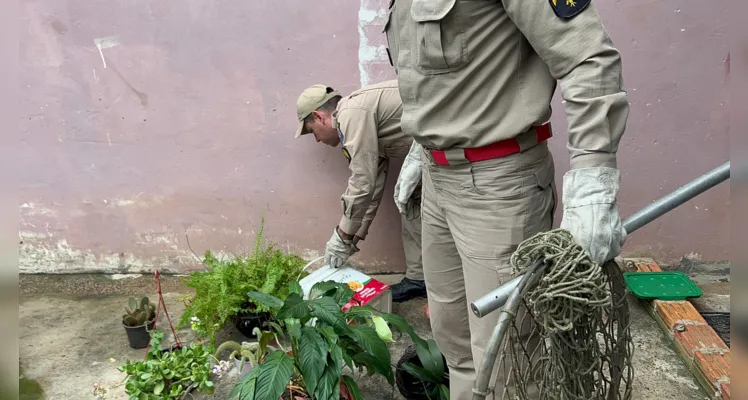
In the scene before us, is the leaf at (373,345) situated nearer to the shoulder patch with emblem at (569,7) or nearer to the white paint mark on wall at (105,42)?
the shoulder patch with emblem at (569,7)

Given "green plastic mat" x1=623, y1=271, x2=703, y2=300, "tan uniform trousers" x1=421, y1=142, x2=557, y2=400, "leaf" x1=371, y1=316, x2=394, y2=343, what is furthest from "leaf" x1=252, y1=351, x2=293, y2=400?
"green plastic mat" x1=623, y1=271, x2=703, y2=300

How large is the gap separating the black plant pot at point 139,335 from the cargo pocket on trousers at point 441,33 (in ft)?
7.37

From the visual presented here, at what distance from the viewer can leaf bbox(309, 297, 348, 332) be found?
7.00 ft

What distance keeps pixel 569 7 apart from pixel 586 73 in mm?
179

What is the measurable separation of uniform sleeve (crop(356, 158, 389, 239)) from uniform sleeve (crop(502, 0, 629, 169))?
1.78 m

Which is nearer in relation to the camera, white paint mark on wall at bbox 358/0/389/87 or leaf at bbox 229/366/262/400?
leaf at bbox 229/366/262/400

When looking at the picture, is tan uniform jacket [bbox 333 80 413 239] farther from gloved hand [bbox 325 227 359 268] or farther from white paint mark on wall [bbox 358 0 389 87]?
white paint mark on wall [bbox 358 0 389 87]

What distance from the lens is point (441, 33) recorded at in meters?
1.64

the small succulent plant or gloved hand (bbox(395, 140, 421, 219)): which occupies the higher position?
gloved hand (bbox(395, 140, 421, 219))

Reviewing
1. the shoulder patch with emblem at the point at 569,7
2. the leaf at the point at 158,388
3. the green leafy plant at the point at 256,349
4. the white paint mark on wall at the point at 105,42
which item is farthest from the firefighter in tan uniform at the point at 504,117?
the white paint mark on wall at the point at 105,42

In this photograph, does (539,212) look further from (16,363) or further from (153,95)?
(153,95)

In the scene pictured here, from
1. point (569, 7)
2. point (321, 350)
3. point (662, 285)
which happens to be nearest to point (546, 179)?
point (569, 7)

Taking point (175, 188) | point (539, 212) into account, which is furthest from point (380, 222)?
point (539, 212)

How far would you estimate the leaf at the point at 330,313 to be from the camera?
2.13m
